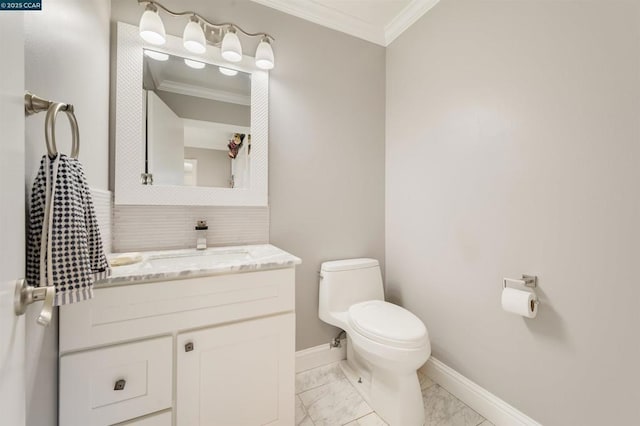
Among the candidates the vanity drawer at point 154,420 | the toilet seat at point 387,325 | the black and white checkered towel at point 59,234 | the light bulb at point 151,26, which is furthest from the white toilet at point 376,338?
the light bulb at point 151,26

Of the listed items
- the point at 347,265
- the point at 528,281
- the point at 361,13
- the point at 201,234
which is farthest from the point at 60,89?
the point at 528,281

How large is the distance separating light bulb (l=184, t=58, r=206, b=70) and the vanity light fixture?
66mm

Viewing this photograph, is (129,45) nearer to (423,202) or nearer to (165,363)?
(165,363)

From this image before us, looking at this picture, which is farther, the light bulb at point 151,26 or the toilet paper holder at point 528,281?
the light bulb at point 151,26

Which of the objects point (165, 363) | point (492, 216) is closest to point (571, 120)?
point (492, 216)

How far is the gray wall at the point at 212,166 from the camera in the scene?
1469mm

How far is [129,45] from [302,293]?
65.0 inches

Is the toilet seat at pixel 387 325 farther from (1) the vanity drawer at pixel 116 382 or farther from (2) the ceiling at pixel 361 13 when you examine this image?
(2) the ceiling at pixel 361 13

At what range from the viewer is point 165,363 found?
3.10 feet

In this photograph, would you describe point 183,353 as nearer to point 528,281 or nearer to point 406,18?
point 528,281

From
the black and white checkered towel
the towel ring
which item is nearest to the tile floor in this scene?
the black and white checkered towel

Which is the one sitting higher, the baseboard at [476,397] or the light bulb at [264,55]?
the light bulb at [264,55]

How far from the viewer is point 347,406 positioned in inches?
55.6

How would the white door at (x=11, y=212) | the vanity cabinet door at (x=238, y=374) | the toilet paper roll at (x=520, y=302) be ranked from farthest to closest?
1. the toilet paper roll at (x=520, y=302)
2. the vanity cabinet door at (x=238, y=374)
3. the white door at (x=11, y=212)
